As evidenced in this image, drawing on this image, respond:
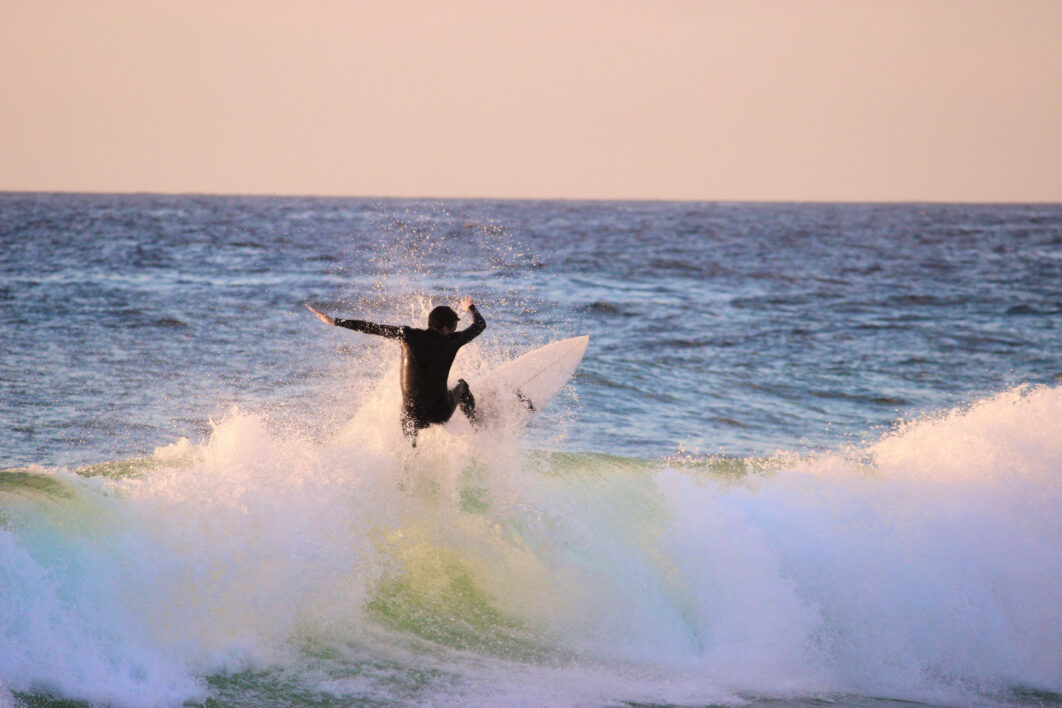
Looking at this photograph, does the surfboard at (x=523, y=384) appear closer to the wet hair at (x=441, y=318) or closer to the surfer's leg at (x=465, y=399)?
the surfer's leg at (x=465, y=399)

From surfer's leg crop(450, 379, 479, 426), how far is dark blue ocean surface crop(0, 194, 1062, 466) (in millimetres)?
3308

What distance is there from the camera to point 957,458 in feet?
30.0

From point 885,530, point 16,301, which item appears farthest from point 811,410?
point 16,301

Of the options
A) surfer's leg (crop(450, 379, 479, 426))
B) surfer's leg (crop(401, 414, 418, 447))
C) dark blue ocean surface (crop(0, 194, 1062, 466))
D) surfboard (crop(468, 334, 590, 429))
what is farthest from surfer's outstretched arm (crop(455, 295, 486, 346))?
dark blue ocean surface (crop(0, 194, 1062, 466))

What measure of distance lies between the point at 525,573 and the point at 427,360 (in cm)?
187

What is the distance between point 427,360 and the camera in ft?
23.9

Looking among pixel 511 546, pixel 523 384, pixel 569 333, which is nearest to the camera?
pixel 511 546

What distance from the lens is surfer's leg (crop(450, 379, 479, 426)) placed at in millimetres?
7664

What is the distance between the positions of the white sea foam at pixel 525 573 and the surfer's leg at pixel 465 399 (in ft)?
0.76

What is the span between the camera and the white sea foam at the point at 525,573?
20.1 feet

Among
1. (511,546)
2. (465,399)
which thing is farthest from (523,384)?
(511,546)

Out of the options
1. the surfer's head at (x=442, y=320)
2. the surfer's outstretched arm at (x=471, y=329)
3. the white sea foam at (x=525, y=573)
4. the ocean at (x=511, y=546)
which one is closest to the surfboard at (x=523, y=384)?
the ocean at (x=511, y=546)

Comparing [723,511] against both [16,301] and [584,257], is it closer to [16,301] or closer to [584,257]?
[16,301]

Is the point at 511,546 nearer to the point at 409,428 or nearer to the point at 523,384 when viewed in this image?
the point at 409,428
